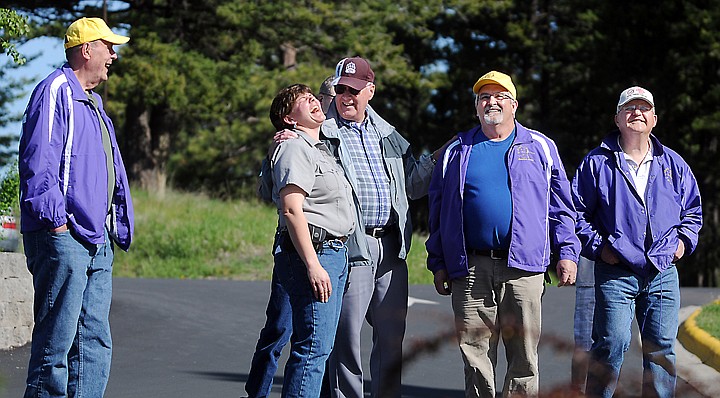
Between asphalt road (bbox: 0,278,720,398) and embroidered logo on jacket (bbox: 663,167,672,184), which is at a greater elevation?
embroidered logo on jacket (bbox: 663,167,672,184)

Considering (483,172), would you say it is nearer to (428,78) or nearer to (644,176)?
(644,176)

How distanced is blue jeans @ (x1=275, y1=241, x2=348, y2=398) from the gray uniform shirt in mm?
177

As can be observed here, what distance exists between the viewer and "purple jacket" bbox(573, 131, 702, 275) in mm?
5992

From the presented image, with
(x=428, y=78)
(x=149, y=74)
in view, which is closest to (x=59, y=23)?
(x=149, y=74)

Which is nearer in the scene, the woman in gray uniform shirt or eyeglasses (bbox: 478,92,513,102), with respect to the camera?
the woman in gray uniform shirt

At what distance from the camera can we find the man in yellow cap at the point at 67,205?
4.94 metres

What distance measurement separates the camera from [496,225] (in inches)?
220

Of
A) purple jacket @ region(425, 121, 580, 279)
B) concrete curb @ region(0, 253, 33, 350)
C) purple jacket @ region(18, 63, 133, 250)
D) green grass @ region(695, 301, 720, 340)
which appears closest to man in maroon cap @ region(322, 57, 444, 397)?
purple jacket @ region(425, 121, 580, 279)

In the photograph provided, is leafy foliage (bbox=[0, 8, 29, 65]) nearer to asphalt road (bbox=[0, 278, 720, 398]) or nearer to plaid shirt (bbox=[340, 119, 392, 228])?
asphalt road (bbox=[0, 278, 720, 398])

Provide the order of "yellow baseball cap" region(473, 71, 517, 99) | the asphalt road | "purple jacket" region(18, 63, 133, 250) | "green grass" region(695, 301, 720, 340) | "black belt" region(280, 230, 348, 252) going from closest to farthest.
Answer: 1. the asphalt road
2. "purple jacket" region(18, 63, 133, 250)
3. "black belt" region(280, 230, 348, 252)
4. "yellow baseball cap" region(473, 71, 517, 99)
5. "green grass" region(695, 301, 720, 340)

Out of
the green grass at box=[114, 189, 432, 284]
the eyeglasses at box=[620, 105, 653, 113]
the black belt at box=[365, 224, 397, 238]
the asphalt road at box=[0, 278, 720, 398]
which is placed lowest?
the green grass at box=[114, 189, 432, 284]

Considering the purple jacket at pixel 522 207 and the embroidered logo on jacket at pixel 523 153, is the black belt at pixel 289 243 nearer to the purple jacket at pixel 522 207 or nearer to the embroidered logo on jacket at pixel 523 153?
the purple jacket at pixel 522 207

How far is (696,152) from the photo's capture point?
33.4 metres

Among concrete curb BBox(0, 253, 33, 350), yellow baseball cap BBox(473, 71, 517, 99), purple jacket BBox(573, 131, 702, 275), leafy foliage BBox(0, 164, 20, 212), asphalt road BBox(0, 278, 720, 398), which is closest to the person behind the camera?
asphalt road BBox(0, 278, 720, 398)
